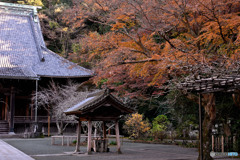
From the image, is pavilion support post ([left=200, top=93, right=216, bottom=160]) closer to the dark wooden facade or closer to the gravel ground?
the gravel ground

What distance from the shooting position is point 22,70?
25.3 meters

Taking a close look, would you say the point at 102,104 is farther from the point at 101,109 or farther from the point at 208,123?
the point at 208,123

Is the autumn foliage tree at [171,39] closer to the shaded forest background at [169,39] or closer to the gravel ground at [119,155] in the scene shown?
the shaded forest background at [169,39]

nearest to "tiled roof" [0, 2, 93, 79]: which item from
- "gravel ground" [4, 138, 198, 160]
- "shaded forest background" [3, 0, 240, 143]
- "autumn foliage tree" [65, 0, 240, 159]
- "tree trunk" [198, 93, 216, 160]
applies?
Answer: "gravel ground" [4, 138, 198, 160]

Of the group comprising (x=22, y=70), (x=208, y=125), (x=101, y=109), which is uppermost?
(x=22, y=70)

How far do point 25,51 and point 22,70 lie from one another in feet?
13.1

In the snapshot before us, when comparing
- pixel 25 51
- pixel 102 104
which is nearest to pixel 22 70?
pixel 25 51

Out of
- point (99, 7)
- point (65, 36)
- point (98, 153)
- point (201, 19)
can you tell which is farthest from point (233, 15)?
point (65, 36)

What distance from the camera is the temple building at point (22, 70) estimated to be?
24.8 metres

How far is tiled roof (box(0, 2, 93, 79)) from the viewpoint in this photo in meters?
25.7

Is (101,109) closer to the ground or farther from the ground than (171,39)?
closer to the ground

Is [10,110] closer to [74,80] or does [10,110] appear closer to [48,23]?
[74,80]

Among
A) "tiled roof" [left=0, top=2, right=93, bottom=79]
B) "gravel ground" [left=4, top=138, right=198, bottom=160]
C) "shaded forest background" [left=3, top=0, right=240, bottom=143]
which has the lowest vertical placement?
"gravel ground" [left=4, top=138, right=198, bottom=160]

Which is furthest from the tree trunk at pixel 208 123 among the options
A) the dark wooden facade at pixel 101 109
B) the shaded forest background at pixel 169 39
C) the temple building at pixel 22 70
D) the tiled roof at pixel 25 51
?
the tiled roof at pixel 25 51
